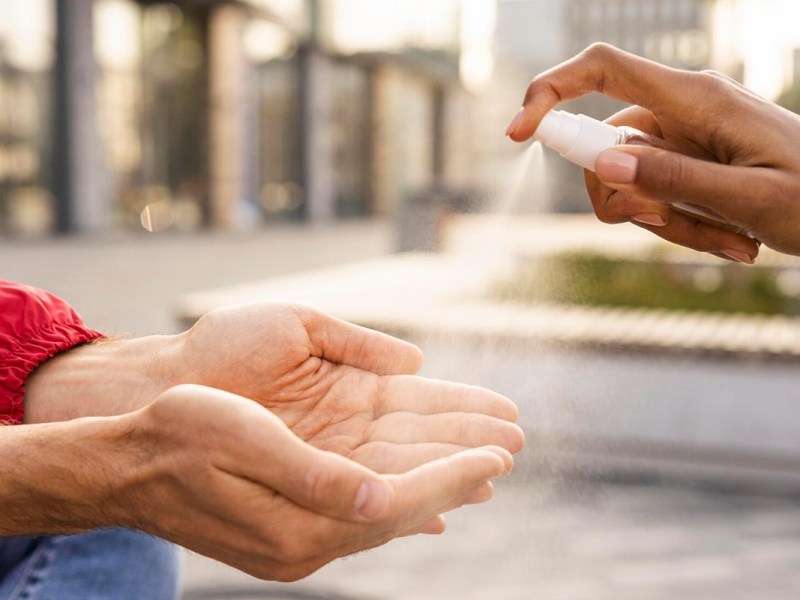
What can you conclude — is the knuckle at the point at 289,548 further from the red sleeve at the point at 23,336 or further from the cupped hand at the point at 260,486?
the red sleeve at the point at 23,336

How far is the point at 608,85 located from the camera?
5.13 ft

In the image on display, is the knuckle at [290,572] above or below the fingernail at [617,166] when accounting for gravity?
below

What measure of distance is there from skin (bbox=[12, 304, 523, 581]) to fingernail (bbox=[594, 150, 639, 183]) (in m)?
0.46

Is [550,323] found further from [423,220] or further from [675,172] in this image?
[423,220]

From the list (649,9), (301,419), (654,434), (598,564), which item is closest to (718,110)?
(301,419)

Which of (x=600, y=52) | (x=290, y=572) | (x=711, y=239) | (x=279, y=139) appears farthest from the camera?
(x=279, y=139)

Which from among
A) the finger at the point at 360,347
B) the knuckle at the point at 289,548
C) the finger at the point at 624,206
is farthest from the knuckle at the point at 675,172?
the knuckle at the point at 289,548

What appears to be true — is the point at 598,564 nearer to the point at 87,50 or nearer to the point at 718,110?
the point at 718,110

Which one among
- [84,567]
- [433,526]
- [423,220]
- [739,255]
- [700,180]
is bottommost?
[423,220]

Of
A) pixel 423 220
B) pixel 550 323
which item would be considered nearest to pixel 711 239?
pixel 550 323

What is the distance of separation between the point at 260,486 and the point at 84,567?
683 mm

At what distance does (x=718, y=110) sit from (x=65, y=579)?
140 cm

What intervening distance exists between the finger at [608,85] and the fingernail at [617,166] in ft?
0.40

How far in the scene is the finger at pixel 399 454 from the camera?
5.10 feet
